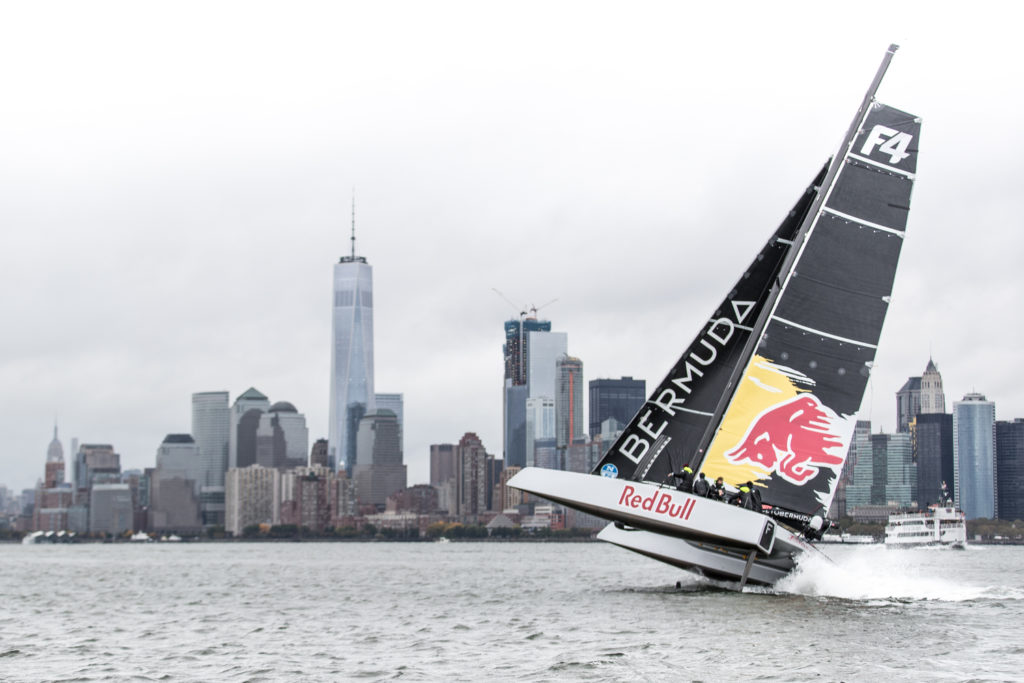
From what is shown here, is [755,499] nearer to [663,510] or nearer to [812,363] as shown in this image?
[663,510]

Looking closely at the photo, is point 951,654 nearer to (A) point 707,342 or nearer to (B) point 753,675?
(B) point 753,675

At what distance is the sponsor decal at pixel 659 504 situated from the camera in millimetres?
26703

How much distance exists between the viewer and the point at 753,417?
2966cm

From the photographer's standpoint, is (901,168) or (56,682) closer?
(56,682)

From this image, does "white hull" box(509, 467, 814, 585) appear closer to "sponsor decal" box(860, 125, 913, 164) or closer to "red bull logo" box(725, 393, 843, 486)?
"red bull logo" box(725, 393, 843, 486)

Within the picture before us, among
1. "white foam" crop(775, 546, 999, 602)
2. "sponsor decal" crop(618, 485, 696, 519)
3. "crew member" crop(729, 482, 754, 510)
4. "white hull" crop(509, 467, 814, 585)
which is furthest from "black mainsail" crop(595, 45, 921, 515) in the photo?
"sponsor decal" crop(618, 485, 696, 519)

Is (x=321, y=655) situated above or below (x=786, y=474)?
below

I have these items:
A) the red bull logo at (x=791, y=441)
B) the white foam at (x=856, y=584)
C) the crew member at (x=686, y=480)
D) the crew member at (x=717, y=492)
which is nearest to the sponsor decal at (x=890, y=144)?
the red bull logo at (x=791, y=441)

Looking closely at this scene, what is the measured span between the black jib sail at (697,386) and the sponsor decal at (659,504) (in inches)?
131

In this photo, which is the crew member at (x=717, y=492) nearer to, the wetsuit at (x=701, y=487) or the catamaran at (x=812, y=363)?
the wetsuit at (x=701, y=487)

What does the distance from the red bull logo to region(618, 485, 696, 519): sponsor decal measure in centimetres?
302

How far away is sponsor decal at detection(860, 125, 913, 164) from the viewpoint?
30.3 m

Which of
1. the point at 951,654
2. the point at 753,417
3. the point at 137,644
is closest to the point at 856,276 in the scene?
the point at 753,417

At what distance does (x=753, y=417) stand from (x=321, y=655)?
11.3 m
